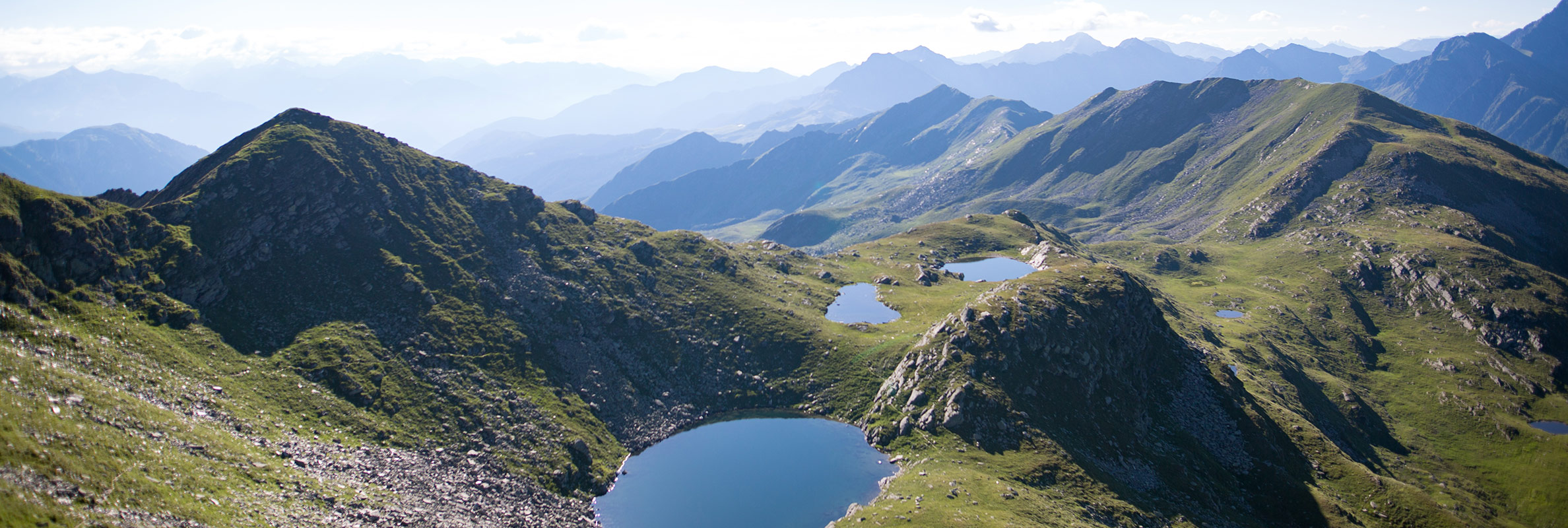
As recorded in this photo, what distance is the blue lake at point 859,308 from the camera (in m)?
136

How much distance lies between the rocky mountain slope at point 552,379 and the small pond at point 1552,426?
216cm

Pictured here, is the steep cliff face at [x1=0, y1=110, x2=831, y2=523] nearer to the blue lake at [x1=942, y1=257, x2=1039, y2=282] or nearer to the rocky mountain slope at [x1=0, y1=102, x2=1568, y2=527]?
the rocky mountain slope at [x1=0, y1=102, x2=1568, y2=527]

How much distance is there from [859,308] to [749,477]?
→ 62289mm

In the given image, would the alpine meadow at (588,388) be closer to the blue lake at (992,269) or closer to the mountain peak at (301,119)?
the mountain peak at (301,119)

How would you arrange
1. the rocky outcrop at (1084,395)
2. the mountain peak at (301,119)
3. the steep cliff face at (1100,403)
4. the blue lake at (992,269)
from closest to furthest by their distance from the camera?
the steep cliff face at (1100,403), the rocky outcrop at (1084,395), the mountain peak at (301,119), the blue lake at (992,269)

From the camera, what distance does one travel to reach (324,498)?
6644 centimetres

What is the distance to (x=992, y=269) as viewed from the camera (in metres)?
182

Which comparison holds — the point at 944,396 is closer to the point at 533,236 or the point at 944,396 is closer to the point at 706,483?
the point at 706,483

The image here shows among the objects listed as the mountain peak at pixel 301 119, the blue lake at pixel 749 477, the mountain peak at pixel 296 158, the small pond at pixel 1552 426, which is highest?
the mountain peak at pixel 301 119

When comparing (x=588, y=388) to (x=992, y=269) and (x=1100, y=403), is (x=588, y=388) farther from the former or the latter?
(x=992, y=269)

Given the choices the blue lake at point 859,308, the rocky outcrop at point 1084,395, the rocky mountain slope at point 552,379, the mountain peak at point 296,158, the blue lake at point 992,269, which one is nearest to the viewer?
the rocky mountain slope at point 552,379

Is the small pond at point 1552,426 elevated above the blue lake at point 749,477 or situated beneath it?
situated beneath

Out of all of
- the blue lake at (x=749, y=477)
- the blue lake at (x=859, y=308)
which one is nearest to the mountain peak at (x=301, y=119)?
the blue lake at (x=749, y=477)

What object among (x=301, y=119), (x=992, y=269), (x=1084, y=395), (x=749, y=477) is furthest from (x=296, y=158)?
(x=992, y=269)
